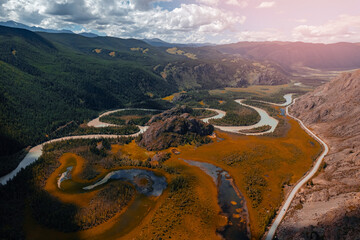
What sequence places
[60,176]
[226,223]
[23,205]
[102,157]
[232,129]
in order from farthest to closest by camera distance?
[232,129] < [102,157] < [60,176] < [23,205] < [226,223]

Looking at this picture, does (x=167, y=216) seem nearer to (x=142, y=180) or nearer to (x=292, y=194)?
(x=142, y=180)

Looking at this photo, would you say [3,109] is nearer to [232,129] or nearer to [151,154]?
[151,154]

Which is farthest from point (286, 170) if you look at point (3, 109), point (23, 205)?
point (3, 109)

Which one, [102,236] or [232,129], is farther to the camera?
[232,129]

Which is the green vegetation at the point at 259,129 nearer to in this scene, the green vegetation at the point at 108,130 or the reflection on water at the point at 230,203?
the reflection on water at the point at 230,203

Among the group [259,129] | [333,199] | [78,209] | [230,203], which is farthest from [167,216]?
[259,129]

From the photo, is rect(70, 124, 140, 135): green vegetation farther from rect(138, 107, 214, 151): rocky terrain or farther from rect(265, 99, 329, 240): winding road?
rect(265, 99, 329, 240): winding road
